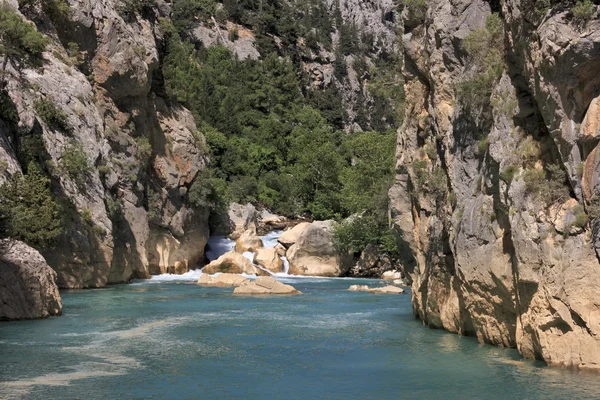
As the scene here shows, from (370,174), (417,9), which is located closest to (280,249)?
(370,174)

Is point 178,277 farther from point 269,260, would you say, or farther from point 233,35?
point 233,35

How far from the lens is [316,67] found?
106688mm

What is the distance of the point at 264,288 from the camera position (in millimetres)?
35531

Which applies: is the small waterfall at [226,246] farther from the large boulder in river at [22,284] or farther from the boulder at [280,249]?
the large boulder in river at [22,284]

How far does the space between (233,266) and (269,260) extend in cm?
391

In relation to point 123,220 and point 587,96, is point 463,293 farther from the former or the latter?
point 123,220

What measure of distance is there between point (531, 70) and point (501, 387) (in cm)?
650

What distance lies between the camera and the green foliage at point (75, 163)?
37.7m

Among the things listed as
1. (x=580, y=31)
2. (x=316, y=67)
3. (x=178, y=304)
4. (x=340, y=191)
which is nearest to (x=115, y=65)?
(x=178, y=304)

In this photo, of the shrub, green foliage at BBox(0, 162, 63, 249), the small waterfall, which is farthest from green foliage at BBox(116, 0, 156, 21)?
the shrub

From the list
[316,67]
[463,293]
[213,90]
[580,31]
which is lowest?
[463,293]

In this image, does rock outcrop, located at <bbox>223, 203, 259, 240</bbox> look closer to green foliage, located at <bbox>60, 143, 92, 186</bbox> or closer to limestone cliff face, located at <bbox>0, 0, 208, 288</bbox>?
limestone cliff face, located at <bbox>0, 0, 208, 288</bbox>

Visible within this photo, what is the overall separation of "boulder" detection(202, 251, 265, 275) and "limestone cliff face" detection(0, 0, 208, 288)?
13.4 ft

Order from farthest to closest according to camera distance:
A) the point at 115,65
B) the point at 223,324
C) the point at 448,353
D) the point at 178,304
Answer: the point at 115,65
the point at 178,304
the point at 223,324
the point at 448,353
